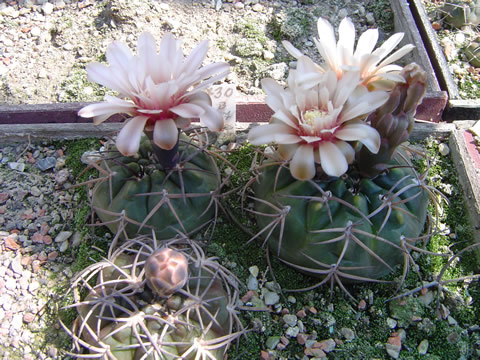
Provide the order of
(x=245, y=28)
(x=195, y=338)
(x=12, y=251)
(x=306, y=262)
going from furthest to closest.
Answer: (x=245, y=28) → (x=12, y=251) → (x=306, y=262) → (x=195, y=338)

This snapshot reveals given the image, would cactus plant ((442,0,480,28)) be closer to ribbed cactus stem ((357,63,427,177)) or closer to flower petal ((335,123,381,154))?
ribbed cactus stem ((357,63,427,177))

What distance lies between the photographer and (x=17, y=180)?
1682 millimetres

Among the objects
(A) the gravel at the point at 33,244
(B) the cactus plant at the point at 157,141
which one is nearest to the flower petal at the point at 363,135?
(B) the cactus plant at the point at 157,141

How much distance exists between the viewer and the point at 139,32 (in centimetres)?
225

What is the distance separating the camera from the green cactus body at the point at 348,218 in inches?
43.1

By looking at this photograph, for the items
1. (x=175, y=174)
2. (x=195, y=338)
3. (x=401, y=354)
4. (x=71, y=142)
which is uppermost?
(x=175, y=174)

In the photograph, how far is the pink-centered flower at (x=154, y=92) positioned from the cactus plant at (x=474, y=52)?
157 centimetres

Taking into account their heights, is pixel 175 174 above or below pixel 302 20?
below

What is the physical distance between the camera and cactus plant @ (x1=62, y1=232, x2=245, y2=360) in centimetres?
97

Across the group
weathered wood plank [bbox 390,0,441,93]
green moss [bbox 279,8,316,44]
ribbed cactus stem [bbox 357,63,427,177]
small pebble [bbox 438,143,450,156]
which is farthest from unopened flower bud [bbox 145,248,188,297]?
green moss [bbox 279,8,316,44]

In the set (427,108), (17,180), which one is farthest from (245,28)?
(17,180)

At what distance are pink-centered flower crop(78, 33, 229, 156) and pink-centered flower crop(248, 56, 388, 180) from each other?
14 cm

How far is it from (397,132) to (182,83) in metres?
0.48

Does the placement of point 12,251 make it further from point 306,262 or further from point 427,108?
point 427,108
